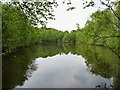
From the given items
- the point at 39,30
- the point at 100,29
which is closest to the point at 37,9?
the point at 39,30

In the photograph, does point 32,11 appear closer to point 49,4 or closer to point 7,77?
point 49,4

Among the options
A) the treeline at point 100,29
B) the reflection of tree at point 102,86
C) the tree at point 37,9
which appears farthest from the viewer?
the reflection of tree at point 102,86

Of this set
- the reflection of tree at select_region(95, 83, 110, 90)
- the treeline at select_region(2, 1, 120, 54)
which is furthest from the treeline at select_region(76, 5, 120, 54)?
the reflection of tree at select_region(95, 83, 110, 90)

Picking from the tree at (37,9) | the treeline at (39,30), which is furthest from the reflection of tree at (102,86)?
the tree at (37,9)

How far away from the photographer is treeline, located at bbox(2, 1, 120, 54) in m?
7.05

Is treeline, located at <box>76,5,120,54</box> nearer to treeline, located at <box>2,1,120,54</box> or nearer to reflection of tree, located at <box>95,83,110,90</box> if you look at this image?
treeline, located at <box>2,1,120,54</box>

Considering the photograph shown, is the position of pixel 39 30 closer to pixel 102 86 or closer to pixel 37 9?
pixel 37 9

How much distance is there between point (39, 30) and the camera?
26.3ft

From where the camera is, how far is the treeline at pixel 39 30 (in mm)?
7055

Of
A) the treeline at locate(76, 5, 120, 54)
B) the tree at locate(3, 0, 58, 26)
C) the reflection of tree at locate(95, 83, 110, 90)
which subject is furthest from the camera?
the reflection of tree at locate(95, 83, 110, 90)

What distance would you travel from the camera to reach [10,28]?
31391 millimetres

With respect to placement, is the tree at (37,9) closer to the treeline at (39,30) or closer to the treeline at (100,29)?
the treeline at (39,30)

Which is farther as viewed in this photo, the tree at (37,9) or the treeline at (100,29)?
the treeline at (100,29)

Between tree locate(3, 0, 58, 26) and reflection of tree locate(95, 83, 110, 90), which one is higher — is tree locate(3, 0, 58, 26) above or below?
above
